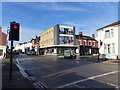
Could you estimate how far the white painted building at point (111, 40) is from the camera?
23681 millimetres

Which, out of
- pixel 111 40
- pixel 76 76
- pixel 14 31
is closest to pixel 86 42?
pixel 111 40

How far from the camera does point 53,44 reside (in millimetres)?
47500

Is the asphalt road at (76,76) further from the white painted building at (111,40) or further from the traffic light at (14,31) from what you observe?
the white painted building at (111,40)

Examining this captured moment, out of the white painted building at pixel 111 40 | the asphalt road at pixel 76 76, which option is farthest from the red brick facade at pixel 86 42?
the asphalt road at pixel 76 76

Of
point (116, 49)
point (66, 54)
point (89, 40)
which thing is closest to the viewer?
point (116, 49)

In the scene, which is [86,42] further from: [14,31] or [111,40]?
[14,31]

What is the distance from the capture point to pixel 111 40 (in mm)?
25062

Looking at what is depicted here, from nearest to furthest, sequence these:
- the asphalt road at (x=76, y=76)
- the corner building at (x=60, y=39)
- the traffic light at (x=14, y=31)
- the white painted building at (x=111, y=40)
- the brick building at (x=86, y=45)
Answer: the asphalt road at (x=76, y=76)
the traffic light at (x=14, y=31)
the white painted building at (x=111, y=40)
the corner building at (x=60, y=39)
the brick building at (x=86, y=45)

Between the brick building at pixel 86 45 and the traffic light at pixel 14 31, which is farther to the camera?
the brick building at pixel 86 45

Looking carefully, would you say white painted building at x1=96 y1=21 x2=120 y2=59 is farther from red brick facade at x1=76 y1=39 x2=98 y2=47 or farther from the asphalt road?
red brick facade at x1=76 y1=39 x2=98 y2=47

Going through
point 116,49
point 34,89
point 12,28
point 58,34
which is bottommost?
point 34,89

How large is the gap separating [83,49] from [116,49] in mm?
28811

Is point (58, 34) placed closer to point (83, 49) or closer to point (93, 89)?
point (83, 49)

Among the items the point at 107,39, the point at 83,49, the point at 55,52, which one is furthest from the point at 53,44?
the point at 107,39
